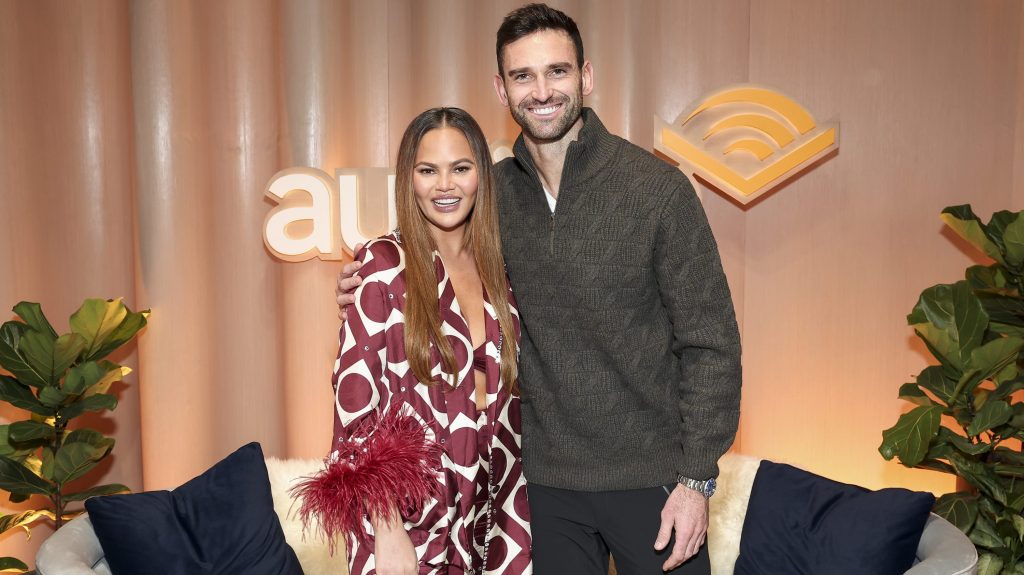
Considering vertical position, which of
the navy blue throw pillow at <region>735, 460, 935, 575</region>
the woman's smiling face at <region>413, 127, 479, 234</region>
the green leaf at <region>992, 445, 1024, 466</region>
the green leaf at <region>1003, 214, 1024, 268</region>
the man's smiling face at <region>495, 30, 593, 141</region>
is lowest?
the navy blue throw pillow at <region>735, 460, 935, 575</region>

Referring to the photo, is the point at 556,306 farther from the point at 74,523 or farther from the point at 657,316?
the point at 74,523

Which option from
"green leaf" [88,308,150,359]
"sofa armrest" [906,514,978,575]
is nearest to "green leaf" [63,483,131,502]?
"green leaf" [88,308,150,359]

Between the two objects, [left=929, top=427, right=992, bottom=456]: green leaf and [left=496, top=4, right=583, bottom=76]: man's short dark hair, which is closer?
[left=496, top=4, right=583, bottom=76]: man's short dark hair

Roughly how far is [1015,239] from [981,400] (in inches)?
23.2

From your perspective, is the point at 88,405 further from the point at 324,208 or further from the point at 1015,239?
the point at 1015,239

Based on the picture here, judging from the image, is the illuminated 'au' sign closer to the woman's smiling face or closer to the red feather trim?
the woman's smiling face

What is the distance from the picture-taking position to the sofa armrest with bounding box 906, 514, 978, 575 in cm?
218

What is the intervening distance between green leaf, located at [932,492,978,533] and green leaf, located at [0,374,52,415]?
128 inches

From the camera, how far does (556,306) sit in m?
2.02

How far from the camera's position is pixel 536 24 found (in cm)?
198

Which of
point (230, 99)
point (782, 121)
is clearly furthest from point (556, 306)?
point (230, 99)

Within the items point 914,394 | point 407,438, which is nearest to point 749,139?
point 914,394

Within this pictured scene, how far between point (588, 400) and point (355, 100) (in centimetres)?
210

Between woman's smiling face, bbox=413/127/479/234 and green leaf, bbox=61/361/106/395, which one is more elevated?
woman's smiling face, bbox=413/127/479/234
